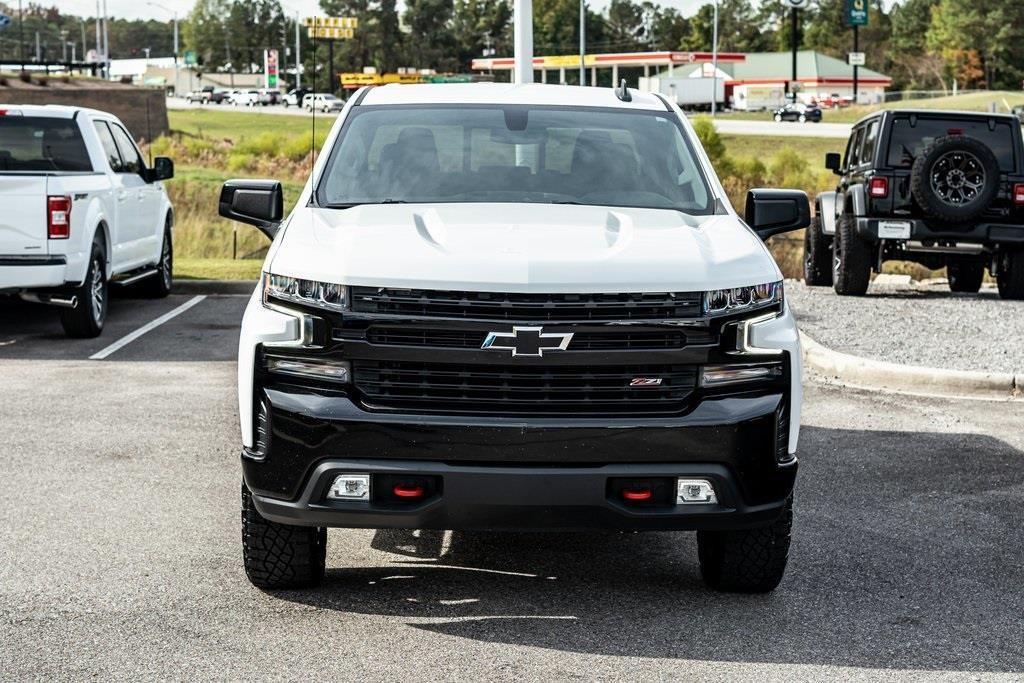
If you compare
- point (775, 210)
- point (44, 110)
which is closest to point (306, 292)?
point (775, 210)

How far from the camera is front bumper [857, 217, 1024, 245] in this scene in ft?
51.6

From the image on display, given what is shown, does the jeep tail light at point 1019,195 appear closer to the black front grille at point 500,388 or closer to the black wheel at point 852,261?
the black wheel at point 852,261

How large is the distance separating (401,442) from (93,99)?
66.3m

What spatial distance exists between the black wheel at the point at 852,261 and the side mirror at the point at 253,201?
1097 centimetres

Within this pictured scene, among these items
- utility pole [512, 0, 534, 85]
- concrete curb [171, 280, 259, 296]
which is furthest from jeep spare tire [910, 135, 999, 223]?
concrete curb [171, 280, 259, 296]

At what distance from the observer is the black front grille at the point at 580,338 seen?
4.90 meters

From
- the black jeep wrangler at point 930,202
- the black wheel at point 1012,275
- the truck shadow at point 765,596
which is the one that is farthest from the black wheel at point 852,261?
the truck shadow at point 765,596

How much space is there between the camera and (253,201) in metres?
6.31

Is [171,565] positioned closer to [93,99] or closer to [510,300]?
[510,300]

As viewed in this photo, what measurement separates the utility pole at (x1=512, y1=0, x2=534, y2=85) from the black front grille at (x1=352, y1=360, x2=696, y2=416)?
11152 mm

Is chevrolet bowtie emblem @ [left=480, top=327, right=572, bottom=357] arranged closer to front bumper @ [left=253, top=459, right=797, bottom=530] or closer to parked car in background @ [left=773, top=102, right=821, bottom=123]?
front bumper @ [left=253, top=459, right=797, bottom=530]

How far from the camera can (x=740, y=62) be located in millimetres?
135625

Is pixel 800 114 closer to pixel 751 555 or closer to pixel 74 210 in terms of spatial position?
pixel 74 210

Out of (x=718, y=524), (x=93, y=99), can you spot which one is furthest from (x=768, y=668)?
(x=93, y=99)
